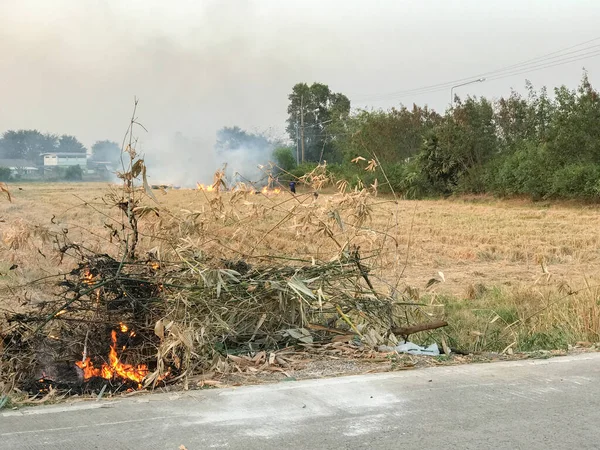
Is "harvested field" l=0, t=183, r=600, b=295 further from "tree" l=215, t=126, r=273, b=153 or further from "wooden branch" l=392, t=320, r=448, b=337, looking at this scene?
"tree" l=215, t=126, r=273, b=153

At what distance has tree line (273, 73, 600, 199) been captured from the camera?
3161 cm

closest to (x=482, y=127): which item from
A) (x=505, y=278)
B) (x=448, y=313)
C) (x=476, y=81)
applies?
(x=476, y=81)

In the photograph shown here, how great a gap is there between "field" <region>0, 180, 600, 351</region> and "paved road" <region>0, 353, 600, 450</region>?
1.56 meters

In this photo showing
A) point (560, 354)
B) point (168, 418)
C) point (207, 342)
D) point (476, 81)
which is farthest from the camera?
point (476, 81)

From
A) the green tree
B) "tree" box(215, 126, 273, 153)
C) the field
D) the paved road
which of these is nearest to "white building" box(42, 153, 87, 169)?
"tree" box(215, 126, 273, 153)

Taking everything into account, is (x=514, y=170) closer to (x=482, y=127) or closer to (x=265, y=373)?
(x=482, y=127)

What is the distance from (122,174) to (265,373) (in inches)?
92.1

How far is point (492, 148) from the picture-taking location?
39125 mm

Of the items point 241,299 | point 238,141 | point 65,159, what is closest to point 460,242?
point 241,299

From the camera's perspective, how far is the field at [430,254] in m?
6.50

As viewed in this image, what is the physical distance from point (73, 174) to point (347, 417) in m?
70.8

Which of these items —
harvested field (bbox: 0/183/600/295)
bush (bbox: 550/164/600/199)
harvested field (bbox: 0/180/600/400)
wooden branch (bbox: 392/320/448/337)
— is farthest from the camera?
bush (bbox: 550/164/600/199)

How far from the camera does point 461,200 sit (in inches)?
1517

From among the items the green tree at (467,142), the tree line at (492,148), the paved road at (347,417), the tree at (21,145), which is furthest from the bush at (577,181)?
the tree at (21,145)
